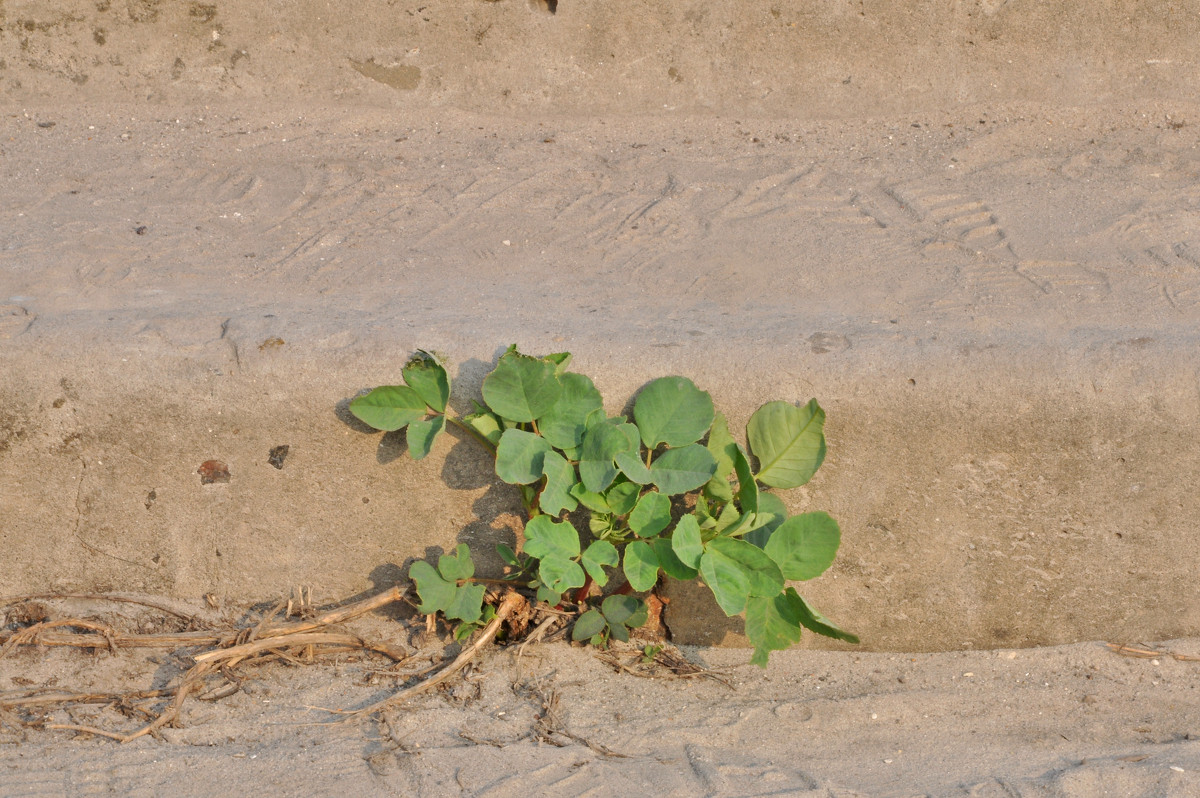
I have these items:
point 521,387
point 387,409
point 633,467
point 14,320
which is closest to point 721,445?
point 633,467

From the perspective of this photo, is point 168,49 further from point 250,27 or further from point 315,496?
point 315,496

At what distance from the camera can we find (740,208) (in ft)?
9.41

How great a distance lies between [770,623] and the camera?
192 centimetres

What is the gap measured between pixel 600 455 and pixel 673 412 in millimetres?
172

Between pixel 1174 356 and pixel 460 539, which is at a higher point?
pixel 1174 356

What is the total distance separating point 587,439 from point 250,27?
8.32ft

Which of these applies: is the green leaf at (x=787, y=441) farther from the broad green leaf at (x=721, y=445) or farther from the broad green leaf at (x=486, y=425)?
the broad green leaf at (x=486, y=425)

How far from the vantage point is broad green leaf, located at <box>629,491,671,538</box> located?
6.30ft

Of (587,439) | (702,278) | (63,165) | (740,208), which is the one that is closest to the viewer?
(587,439)

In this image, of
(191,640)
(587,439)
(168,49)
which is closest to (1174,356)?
(587,439)

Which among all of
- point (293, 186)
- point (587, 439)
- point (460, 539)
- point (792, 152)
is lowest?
point (460, 539)

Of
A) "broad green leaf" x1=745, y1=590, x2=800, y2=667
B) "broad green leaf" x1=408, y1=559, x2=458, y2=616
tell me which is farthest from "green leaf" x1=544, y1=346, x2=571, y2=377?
"broad green leaf" x1=745, y1=590, x2=800, y2=667

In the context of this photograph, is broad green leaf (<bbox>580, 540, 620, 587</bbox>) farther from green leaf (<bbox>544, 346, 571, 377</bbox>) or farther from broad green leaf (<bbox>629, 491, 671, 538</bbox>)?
green leaf (<bbox>544, 346, 571, 377</bbox>)

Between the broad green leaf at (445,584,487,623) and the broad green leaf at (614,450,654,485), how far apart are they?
39 centimetres
